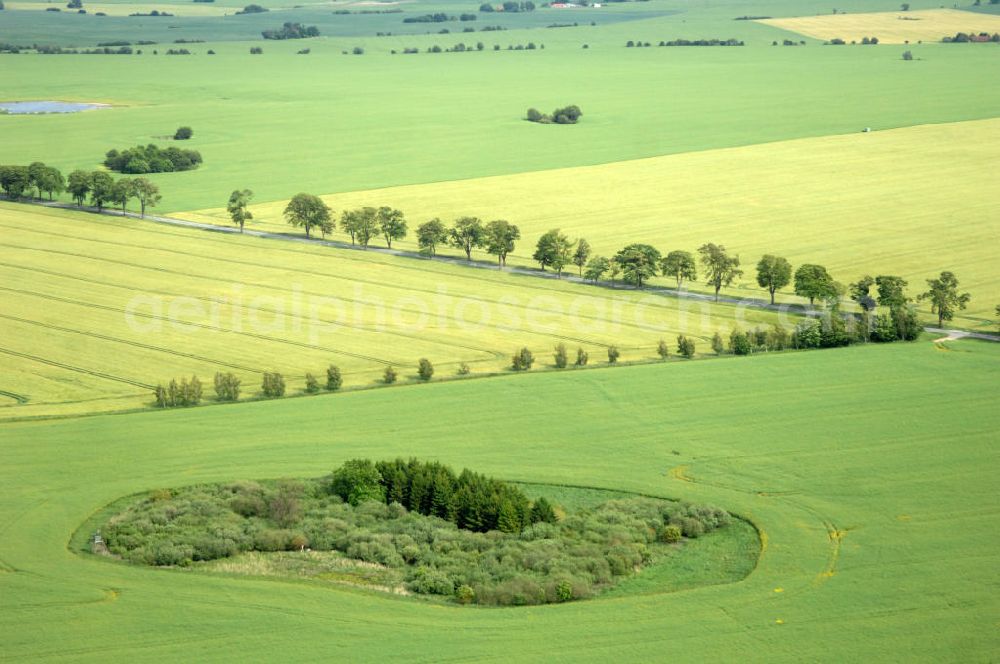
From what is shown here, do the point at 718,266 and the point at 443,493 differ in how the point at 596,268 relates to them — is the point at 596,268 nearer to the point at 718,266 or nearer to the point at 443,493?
the point at 718,266

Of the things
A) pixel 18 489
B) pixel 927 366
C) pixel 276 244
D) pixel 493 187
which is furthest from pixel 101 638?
pixel 493 187

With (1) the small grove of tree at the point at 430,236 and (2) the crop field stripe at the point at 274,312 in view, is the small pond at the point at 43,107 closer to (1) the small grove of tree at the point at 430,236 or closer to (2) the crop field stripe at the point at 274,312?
(2) the crop field stripe at the point at 274,312

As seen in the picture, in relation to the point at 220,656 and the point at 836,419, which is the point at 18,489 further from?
the point at 836,419

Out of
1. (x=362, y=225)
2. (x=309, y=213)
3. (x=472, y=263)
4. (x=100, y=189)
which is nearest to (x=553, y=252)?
(x=472, y=263)

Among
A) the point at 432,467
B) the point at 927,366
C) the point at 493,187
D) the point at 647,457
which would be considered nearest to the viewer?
the point at 432,467

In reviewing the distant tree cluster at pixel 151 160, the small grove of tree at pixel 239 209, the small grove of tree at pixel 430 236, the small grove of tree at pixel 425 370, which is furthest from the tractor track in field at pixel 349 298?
the distant tree cluster at pixel 151 160
